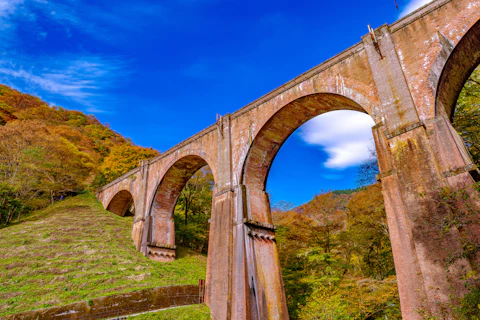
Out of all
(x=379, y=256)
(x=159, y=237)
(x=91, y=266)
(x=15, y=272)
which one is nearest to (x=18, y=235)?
(x=15, y=272)

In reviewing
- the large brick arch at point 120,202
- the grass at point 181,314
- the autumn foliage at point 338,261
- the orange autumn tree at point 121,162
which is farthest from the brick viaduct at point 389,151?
the orange autumn tree at point 121,162

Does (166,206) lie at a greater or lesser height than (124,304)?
greater

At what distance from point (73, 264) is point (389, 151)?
40.2 ft

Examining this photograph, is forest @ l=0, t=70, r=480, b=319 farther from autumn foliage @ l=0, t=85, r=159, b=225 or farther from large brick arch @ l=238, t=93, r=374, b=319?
large brick arch @ l=238, t=93, r=374, b=319

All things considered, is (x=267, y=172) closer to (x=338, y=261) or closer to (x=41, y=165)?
(x=338, y=261)

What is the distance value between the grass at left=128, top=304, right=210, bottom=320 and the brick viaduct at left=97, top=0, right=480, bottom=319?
47cm

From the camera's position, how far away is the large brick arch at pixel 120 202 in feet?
66.6

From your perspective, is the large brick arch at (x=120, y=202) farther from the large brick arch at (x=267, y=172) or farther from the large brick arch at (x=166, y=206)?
the large brick arch at (x=267, y=172)

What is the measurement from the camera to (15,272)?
10742mm

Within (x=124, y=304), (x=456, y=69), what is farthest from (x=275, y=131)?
(x=124, y=304)

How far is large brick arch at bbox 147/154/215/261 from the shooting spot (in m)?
14.8

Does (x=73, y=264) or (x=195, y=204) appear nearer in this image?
(x=73, y=264)

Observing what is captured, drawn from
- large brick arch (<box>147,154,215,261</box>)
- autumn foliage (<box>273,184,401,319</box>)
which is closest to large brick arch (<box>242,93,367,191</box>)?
autumn foliage (<box>273,184,401,319</box>)

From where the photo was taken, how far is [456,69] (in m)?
6.86
